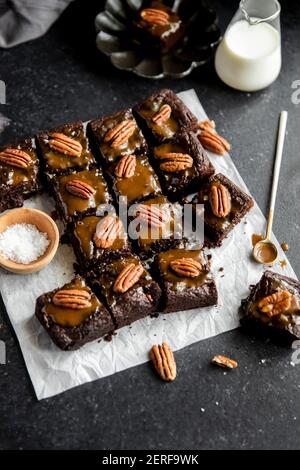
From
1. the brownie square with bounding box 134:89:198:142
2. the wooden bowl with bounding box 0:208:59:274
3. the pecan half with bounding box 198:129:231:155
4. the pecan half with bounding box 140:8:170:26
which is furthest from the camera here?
the pecan half with bounding box 140:8:170:26

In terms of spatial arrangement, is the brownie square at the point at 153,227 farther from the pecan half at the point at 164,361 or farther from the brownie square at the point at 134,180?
the pecan half at the point at 164,361

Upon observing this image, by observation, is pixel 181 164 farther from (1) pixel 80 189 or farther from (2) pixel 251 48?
(2) pixel 251 48

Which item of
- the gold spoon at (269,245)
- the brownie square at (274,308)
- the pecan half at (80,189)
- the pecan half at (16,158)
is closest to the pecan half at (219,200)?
the gold spoon at (269,245)

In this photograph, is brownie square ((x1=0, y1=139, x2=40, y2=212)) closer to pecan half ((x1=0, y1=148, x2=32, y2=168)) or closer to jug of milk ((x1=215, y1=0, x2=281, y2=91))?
pecan half ((x1=0, y1=148, x2=32, y2=168))

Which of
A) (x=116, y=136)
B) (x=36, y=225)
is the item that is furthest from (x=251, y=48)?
(x=36, y=225)

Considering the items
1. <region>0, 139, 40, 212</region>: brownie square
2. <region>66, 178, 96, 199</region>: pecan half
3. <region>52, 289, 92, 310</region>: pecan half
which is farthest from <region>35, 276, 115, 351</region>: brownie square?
<region>0, 139, 40, 212</region>: brownie square
